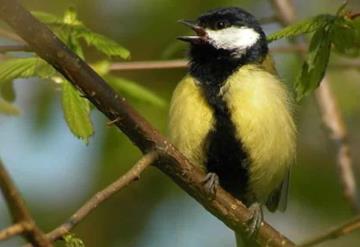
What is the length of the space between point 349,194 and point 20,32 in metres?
1.59

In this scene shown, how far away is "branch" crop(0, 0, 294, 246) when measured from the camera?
1.70 metres

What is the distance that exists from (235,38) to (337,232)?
1.67 m

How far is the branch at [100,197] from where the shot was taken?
5.14 ft

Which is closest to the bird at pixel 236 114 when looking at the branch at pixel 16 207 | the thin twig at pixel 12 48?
the thin twig at pixel 12 48

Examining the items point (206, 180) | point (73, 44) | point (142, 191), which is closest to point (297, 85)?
point (206, 180)

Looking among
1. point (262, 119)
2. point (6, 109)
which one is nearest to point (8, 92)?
point (6, 109)

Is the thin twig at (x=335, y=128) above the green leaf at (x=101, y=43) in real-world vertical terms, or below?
below

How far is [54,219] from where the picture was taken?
400cm

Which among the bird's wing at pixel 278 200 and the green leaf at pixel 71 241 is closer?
the green leaf at pixel 71 241

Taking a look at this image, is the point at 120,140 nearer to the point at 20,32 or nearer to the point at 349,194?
the point at 349,194

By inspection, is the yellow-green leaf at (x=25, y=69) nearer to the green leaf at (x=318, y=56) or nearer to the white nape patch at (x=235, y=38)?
the green leaf at (x=318, y=56)

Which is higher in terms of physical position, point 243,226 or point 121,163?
point 243,226

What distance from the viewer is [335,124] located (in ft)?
10.5

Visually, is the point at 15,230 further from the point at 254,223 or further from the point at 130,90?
the point at 130,90
